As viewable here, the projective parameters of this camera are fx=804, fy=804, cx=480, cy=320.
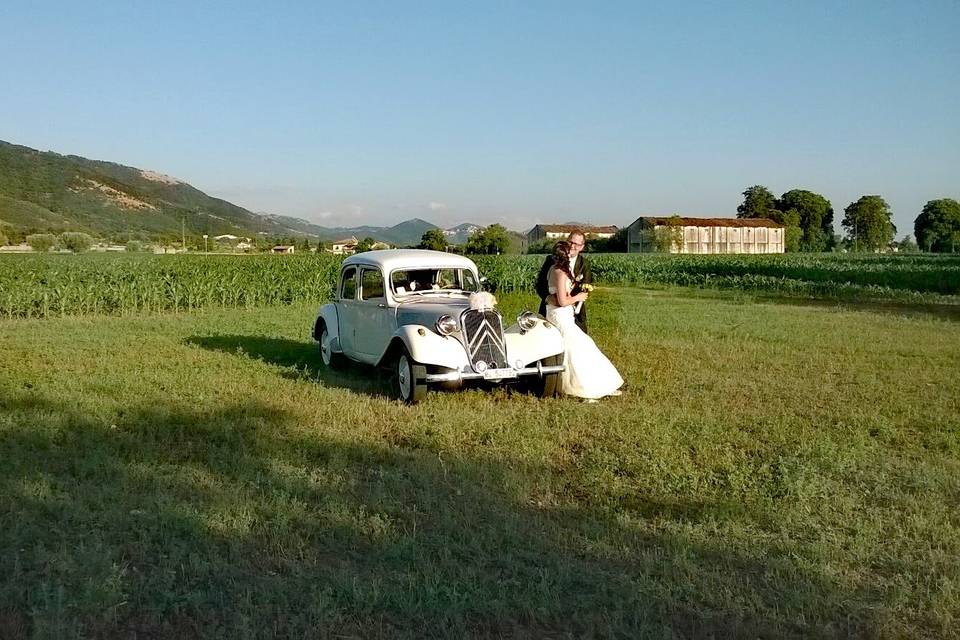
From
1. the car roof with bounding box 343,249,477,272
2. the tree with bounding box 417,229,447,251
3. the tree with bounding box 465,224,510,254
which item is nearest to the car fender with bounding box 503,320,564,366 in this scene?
the car roof with bounding box 343,249,477,272

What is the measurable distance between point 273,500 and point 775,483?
3.80 meters

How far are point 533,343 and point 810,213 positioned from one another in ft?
355

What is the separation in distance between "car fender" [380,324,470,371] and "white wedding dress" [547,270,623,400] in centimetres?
133

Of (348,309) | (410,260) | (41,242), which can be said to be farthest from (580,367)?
(41,242)

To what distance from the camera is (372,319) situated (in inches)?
424

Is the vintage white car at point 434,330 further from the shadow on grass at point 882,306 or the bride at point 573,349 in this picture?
the shadow on grass at point 882,306

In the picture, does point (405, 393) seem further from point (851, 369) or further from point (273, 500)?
point (851, 369)

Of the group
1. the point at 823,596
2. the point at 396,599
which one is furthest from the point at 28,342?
the point at 823,596

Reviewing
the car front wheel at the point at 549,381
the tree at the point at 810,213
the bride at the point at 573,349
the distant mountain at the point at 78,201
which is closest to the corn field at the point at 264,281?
the bride at the point at 573,349

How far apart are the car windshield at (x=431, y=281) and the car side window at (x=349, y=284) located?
1.01 meters

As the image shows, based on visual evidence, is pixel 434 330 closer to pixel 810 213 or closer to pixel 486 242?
pixel 486 242

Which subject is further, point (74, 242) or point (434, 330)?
point (74, 242)

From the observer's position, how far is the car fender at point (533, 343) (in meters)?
9.47

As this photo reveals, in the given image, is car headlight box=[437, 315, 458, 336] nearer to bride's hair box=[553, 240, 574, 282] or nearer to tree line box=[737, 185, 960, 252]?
bride's hair box=[553, 240, 574, 282]
